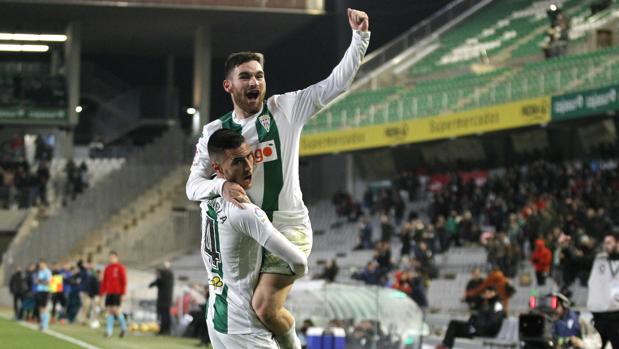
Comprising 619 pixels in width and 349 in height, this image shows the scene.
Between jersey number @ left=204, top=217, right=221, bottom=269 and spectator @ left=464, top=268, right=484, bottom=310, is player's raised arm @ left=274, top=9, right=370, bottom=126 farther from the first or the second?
spectator @ left=464, top=268, right=484, bottom=310

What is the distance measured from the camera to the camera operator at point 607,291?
1316 centimetres

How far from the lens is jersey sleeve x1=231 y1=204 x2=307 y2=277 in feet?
22.7

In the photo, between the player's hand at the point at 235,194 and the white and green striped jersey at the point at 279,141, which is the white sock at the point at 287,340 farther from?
the player's hand at the point at 235,194

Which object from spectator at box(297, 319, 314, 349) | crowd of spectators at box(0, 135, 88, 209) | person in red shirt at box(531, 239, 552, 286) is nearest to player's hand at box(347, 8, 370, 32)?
spectator at box(297, 319, 314, 349)

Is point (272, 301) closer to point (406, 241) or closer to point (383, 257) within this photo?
point (383, 257)

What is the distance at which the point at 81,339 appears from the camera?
22.4 metres

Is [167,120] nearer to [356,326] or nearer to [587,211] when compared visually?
[587,211]

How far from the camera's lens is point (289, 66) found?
1993 inches

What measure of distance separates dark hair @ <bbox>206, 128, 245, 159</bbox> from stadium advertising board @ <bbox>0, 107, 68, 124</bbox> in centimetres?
4143

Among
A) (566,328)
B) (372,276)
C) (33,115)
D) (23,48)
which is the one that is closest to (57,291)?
(372,276)

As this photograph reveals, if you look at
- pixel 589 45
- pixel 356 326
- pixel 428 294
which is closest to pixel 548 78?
pixel 589 45

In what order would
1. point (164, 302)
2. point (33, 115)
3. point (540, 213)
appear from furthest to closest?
1. point (33, 115)
2. point (540, 213)
3. point (164, 302)

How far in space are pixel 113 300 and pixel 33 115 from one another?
2444 cm

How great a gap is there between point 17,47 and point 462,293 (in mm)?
27930
